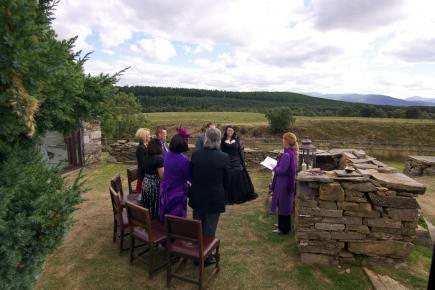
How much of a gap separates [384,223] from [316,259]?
1124mm

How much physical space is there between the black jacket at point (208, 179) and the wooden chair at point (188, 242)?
1.56 feet

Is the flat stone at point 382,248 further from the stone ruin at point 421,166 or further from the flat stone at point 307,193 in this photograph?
the stone ruin at point 421,166

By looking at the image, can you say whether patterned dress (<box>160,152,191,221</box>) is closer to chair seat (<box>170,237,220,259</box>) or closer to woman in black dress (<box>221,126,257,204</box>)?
chair seat (<box>170,237,220,259</box>)

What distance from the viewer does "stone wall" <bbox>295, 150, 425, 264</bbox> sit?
4.13 metres

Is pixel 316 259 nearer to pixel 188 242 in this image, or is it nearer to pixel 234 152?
pixel 188 242

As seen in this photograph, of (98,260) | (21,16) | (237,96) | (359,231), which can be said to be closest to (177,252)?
(98,260)

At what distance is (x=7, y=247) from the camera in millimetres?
1849

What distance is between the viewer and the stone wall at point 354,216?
413 centimetres

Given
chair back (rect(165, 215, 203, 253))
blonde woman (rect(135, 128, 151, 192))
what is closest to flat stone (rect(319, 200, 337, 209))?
chair back (rect(165, 215, 203, 253))

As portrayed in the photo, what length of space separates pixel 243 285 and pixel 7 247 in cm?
294

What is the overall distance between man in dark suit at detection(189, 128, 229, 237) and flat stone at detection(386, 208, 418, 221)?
8.01 ft

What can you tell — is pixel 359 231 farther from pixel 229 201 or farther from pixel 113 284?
pixel 113 284

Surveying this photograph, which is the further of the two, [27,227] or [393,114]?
[393,114]

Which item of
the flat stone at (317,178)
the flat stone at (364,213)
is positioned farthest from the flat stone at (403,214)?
the flat stone at (317,178)
